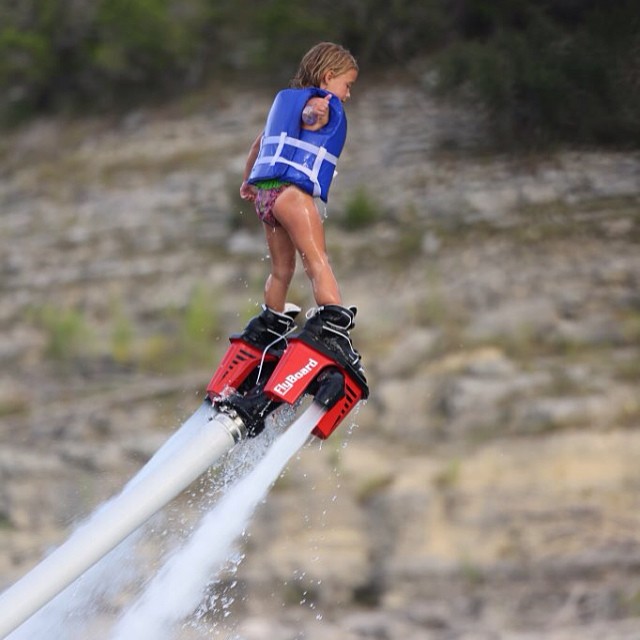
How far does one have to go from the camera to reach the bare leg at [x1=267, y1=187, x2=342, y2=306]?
411 centimetres

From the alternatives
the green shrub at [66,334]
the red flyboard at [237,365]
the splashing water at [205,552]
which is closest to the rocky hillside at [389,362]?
the green shrub at [66,334]

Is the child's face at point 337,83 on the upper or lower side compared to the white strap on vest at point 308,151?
upper

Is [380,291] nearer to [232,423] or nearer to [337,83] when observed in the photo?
[337,83]

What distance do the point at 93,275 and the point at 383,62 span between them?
12.2ft

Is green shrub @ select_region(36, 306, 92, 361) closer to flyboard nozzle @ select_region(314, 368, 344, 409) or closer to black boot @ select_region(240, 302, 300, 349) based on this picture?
black boot @ select_region(240, 302, 300, 349)

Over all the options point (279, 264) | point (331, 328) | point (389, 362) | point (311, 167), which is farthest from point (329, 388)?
point (389, 362)

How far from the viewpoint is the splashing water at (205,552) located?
13.6 ft

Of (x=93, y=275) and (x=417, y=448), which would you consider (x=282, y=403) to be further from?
(x=93, y=275)

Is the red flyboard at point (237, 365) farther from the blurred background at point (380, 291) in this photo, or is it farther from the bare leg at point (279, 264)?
the blurred background at point (380, 291)

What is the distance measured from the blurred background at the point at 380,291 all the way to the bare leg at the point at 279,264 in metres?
2.17

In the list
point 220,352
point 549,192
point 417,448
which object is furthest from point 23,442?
point 549,192

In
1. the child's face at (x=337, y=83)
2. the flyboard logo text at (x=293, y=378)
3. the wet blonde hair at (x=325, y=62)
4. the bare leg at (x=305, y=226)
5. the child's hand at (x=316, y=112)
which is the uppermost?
the wet blonde hair at (x=325, y=62)

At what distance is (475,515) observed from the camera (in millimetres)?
8391

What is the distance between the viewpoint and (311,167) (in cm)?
414
